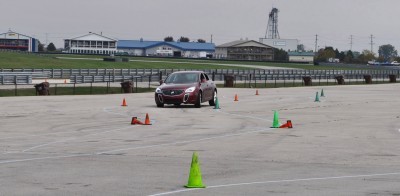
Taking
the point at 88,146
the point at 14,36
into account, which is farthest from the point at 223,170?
the point at 14,36

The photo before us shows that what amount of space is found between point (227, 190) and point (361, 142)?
338 inches

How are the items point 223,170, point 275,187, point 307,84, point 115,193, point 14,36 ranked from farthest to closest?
point 14,36, point 307,84, point 223,170, point 275,187, point 115,193

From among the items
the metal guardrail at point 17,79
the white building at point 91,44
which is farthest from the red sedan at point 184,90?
the white building at point 91,44

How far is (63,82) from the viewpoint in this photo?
65.9 meters

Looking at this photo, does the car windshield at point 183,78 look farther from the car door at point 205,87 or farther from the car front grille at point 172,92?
the car front grille at point 172,92

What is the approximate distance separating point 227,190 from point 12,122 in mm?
14765

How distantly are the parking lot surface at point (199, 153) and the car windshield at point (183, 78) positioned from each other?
388cm

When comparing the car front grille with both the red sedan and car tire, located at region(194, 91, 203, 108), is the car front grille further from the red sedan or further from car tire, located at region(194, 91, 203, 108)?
car tire, located at region(194, 91, 203, 108)

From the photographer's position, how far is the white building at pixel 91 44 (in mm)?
194375

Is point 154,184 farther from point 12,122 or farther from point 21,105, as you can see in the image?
point 21,105

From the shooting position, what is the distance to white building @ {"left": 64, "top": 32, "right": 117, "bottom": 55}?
194 metres

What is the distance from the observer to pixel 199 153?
1567 centimetres

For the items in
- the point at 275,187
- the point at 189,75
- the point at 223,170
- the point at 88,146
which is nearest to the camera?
the point at 275,187

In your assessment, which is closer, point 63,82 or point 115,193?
point 115,193
